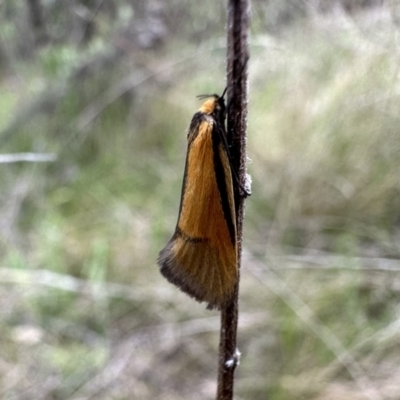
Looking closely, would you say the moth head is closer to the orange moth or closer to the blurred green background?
the orange moth

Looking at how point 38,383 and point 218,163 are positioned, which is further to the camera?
point 38,383

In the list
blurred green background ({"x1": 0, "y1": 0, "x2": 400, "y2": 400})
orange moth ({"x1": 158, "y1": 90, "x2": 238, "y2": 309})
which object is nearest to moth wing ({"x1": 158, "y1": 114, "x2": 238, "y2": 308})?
orange moth ({"x1": 158, "y1": 90, "x2": 238, "y2": 309})

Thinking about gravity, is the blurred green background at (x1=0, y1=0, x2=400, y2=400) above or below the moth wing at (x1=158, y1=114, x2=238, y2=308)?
above

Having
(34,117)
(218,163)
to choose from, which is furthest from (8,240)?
(218,163)

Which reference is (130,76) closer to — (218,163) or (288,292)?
(288,292)

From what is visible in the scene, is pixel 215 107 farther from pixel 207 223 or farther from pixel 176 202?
pixel 176 202

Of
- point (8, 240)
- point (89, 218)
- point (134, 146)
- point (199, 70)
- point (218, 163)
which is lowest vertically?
point (218, 163)
